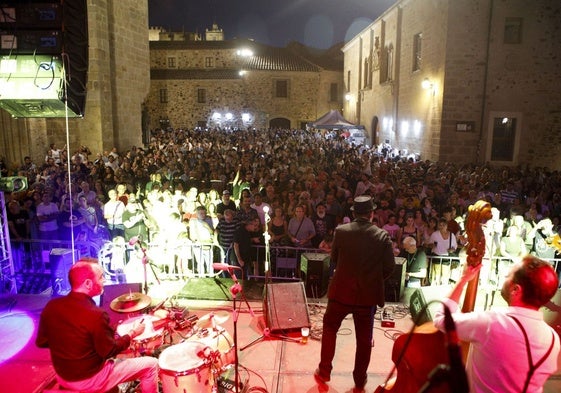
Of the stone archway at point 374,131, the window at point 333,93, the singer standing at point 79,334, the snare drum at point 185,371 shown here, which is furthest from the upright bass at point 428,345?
the window at point 333,93

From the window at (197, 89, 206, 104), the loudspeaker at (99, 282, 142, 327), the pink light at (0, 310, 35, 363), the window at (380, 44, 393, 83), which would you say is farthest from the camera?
the window at (197, 89, 206, 104)

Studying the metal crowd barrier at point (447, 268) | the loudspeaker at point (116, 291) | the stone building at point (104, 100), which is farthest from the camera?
the stone building at point (104, 100)

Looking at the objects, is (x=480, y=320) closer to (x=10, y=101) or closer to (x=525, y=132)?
(x=10, y=101)

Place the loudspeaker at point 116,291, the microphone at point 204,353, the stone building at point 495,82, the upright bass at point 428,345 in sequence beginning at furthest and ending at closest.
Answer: the stone building at point 495,82 < the loudspeaker at point 116,291 < the microphone at point 204,353 < the upright bass at point 428,345

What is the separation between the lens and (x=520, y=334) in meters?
2.16

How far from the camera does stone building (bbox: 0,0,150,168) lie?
1634 cm

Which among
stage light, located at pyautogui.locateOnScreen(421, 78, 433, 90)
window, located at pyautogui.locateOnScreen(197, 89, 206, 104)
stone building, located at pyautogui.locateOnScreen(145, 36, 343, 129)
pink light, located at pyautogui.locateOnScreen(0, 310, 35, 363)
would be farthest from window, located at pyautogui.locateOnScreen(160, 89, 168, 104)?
pink light, located at pyautogui.locateOnScreen(0, 310, 35, 363)

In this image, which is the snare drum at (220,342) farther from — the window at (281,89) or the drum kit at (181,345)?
the window at (281,89)

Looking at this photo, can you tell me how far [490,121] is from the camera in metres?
15.9

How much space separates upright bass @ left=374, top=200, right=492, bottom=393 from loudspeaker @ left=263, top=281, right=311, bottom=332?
7.72 ft

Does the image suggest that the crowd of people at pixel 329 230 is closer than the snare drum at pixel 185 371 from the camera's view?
Yes

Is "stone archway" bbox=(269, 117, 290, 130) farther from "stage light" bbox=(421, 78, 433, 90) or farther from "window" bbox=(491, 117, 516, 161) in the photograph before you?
"window" bbox=(491, 117, 516, 161)

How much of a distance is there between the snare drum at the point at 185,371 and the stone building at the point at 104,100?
1431 centimetres

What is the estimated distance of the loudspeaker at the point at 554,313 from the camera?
5098mm
